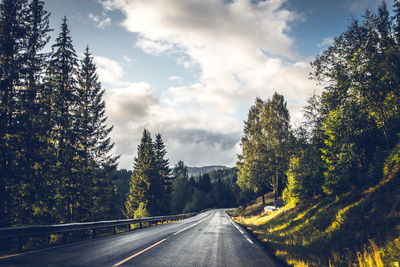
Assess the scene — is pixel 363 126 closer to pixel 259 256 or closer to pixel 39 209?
pixel 259 256

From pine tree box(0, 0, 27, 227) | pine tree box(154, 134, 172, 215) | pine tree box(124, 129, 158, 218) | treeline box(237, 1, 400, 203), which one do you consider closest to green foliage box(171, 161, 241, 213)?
pine tree box(154, 134, 172, 215)

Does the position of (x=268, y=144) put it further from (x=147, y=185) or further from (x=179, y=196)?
(x=179, y=196)

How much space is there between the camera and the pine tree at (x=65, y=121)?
16922mm

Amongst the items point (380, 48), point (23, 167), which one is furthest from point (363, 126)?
point (23, 167)

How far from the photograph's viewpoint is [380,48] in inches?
615

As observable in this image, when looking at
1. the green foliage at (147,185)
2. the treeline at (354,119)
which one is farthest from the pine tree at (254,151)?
the green foliage at (147,185)

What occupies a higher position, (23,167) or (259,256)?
(23,167)

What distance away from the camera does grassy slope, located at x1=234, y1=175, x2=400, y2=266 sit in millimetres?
6031

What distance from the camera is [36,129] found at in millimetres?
13070

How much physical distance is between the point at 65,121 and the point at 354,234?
63.0ft

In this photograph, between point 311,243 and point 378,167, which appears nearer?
point 311,243

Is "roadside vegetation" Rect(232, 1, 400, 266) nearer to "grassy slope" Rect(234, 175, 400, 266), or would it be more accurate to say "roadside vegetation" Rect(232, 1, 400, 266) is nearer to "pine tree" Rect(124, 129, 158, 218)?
"grassy slope" Rect(234, 175, 400, 266)

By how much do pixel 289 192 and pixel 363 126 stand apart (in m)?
8.17

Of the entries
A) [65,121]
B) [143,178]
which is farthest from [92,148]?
[143,178]
